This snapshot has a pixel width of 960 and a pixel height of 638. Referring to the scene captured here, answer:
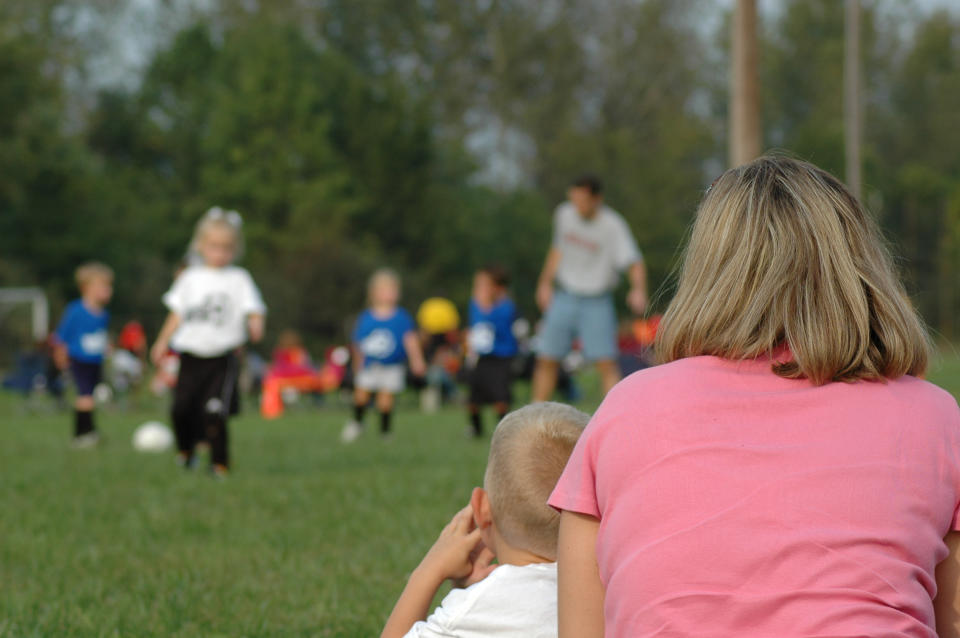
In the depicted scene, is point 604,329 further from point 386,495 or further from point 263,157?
point 263,157

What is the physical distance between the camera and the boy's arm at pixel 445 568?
2869mm

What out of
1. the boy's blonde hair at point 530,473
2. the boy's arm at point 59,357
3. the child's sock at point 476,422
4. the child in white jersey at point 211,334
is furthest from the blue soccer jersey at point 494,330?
the boy's blonde hair at point 530,473

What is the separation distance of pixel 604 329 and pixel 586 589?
9.35m

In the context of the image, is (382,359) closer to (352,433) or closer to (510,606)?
(352,433)

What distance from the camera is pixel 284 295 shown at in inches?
1528

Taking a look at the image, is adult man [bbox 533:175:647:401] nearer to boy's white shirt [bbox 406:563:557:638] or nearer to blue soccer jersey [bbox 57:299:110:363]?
blue soccer jersey [bbox 57:299:110:363]

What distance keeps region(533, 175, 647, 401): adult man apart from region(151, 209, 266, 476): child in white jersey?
320cm

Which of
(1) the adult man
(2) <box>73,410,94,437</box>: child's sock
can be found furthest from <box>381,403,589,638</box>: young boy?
(2) <box>73,410,94,437</box>: child's sock

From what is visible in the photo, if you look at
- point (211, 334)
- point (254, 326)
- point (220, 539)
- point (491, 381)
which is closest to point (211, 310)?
point (211, 334)

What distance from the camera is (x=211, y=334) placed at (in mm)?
8992

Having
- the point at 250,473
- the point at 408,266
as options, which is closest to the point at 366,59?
the point at 408,266

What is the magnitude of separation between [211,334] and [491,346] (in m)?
5.48

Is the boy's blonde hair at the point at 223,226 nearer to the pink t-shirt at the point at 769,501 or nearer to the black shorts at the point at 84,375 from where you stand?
the black shorts at the point at 84,375

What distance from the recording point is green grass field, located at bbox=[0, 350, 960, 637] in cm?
441
